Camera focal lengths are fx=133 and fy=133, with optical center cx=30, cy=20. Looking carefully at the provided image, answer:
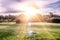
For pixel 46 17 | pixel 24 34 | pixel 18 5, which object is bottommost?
pixel 24 34

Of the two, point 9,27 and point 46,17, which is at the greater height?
point 46,17

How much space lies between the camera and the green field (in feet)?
4.44

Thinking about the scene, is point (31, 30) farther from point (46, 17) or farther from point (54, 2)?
point (54, 2)

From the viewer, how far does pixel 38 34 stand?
1.37m

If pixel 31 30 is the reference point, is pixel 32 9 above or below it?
above

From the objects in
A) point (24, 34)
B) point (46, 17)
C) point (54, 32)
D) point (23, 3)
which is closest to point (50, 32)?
point (54, 32)

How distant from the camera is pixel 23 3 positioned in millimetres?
1407

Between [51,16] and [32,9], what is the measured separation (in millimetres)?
214

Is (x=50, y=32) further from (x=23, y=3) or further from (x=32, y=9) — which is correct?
(x=23, y=3)

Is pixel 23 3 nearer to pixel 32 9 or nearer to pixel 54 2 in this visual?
pixel 32 9

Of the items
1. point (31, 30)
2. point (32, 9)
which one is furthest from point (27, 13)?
point (31, 30)

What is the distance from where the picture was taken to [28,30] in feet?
4.53

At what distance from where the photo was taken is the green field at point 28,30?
1.35m

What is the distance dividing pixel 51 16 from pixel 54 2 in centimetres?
15
